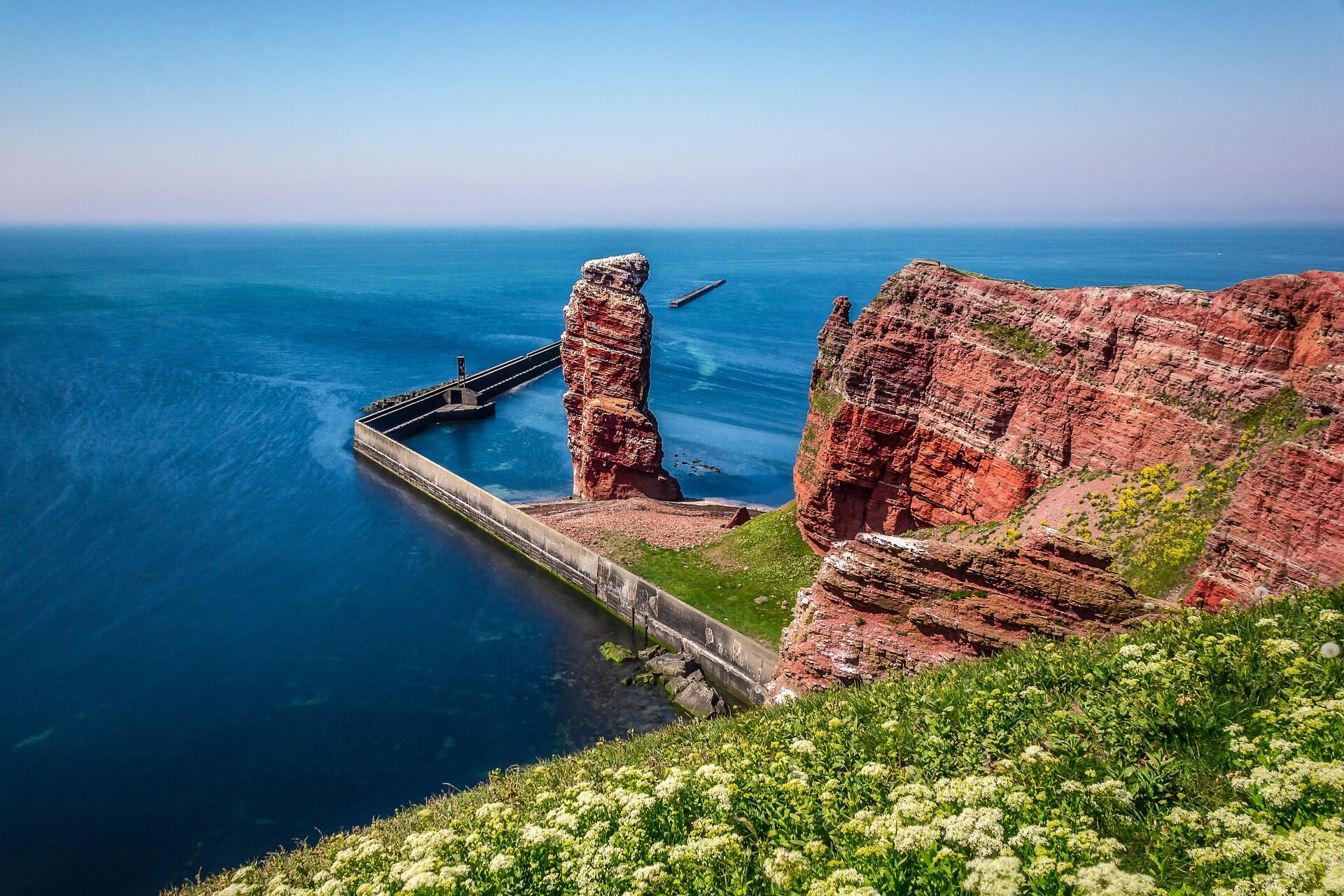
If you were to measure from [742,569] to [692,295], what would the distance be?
10850 cm

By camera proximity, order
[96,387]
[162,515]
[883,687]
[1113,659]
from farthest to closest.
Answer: [96,387] < [162,515] < [883,687] < [1113,659]

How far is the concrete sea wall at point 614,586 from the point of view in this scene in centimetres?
2806

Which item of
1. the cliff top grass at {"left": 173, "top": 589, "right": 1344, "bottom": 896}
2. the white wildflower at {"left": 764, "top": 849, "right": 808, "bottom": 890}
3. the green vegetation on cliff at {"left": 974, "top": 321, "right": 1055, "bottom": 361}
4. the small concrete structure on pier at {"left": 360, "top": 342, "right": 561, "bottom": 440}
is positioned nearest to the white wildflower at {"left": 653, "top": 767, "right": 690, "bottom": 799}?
the cliff top grass at {"left": 173, "top": 589, "right": 1344, "bottom": 896}

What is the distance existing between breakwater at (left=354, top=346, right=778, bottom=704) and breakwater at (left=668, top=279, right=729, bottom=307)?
7585 centimetres

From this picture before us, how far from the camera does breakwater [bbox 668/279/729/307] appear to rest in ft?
423

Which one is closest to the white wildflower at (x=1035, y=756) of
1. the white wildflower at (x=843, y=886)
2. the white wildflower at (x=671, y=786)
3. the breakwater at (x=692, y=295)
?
the white wildflower at (x=843, y=886)

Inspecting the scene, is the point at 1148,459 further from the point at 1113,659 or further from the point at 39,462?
the point at 39,462

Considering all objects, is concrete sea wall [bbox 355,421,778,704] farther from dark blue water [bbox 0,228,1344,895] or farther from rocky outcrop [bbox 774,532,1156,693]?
rocky outcrop [bbox 774,532,1156,693]

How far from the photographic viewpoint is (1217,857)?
17.6 ft

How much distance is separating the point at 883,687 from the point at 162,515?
43687 mm

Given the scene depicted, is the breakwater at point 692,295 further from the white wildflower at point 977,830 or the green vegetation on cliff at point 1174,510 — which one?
the white wildflower at point 977,830

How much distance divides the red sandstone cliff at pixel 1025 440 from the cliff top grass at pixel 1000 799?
4.63 meters

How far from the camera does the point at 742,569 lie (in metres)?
32.3

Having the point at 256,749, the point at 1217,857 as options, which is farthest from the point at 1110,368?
the point at 256,749
